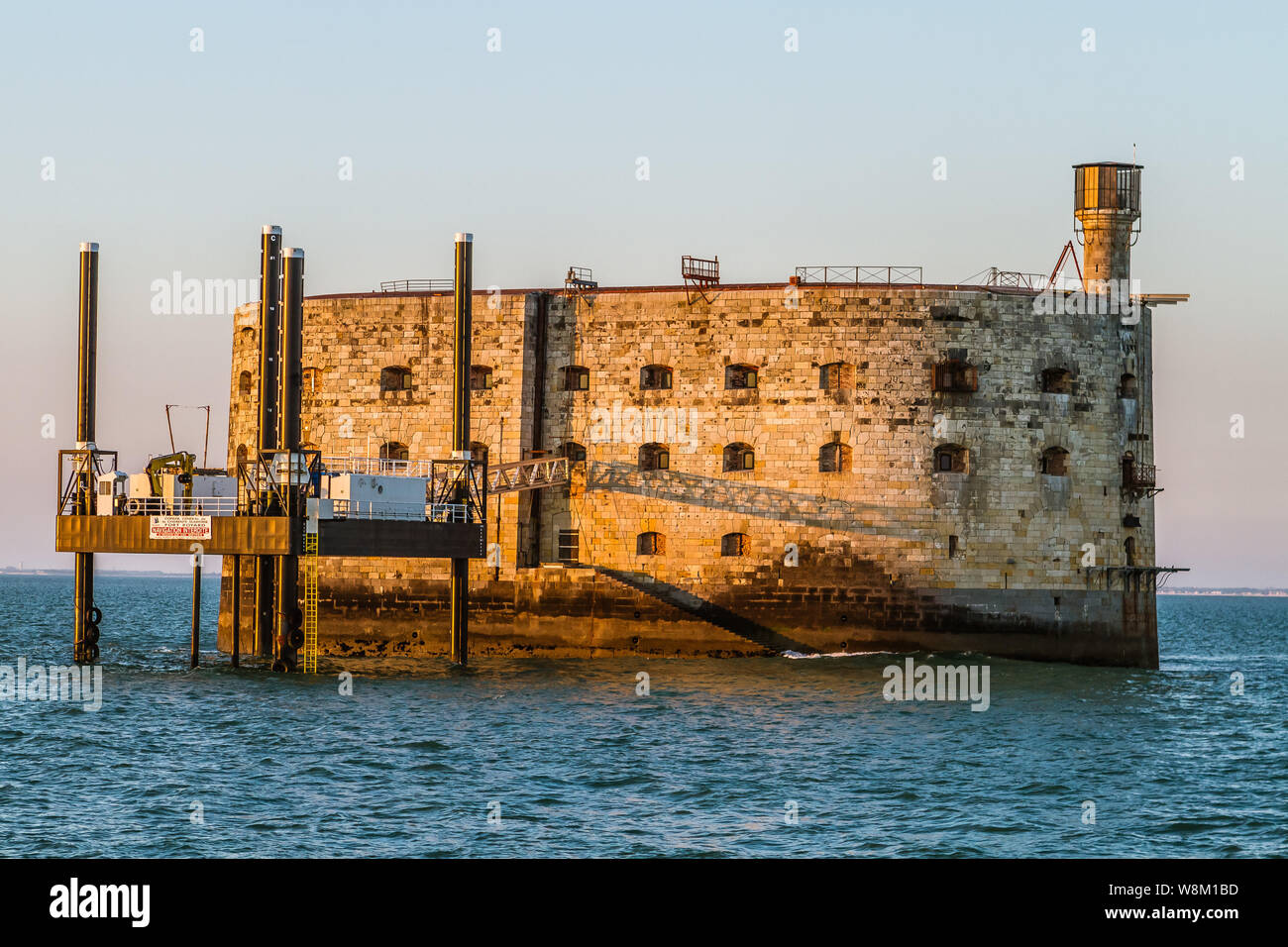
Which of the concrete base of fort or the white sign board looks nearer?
the white sign board

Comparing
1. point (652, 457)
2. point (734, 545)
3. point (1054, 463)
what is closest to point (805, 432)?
point (734, 545)

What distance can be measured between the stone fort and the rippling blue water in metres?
1.74

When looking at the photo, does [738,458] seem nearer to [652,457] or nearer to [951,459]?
[652,457]

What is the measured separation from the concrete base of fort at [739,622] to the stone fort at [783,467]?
63 mm

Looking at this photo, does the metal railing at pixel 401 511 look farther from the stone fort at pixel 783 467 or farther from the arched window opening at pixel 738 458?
the arched window opening at pixel 738 458

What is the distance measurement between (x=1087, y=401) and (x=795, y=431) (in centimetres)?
841

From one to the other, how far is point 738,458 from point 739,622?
470 centimetres

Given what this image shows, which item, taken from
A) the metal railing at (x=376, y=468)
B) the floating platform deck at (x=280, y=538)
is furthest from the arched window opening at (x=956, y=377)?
the metal railing at (x=376, y=468)

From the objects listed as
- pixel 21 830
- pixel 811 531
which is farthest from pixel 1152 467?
pixel 21 830

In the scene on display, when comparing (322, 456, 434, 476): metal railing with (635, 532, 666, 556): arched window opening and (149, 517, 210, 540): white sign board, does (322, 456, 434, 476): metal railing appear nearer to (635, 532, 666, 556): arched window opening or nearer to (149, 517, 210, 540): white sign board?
(635, 532, 666, 556): arched window opening

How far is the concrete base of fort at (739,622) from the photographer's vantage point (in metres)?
43.9

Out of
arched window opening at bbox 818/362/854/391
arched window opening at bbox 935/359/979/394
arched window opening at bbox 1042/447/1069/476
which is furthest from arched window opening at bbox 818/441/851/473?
arched window opening at bbox 1042/447/1069/476

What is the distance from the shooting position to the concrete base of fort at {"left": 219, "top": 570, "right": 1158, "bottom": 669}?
1727 inches
